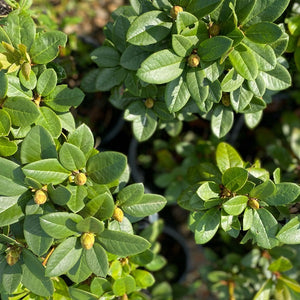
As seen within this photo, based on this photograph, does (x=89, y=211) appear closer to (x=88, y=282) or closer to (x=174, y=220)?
(x=88, y=282)

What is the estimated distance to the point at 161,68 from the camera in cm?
106

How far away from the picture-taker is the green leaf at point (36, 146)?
1015mm

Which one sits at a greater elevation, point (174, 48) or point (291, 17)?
point (174, 48)

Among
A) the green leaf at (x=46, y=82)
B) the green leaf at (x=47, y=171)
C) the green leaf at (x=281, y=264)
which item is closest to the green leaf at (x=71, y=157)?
the green leaf at (x=47, y=171)

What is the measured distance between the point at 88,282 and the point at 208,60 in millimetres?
923

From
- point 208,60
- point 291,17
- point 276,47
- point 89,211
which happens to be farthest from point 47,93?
point 291,17

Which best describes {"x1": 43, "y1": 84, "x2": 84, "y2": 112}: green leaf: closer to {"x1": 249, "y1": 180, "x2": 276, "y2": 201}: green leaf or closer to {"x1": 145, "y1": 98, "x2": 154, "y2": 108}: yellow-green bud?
{"x1": 145, "y1": 98, "x2": 154, "y2": 108}: yellow-green bud

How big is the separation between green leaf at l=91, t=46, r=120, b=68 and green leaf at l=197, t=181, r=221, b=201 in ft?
1.88

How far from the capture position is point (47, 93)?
3.77ft

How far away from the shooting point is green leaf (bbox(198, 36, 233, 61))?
3.26ft

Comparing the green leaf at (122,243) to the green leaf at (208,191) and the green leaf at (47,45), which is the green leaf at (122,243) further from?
the green leaf at (47,45)

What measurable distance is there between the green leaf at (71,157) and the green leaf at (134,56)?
0.37m

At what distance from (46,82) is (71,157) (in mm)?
273

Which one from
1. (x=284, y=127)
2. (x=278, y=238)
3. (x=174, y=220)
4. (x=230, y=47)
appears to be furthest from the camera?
(x=174, y=220)
